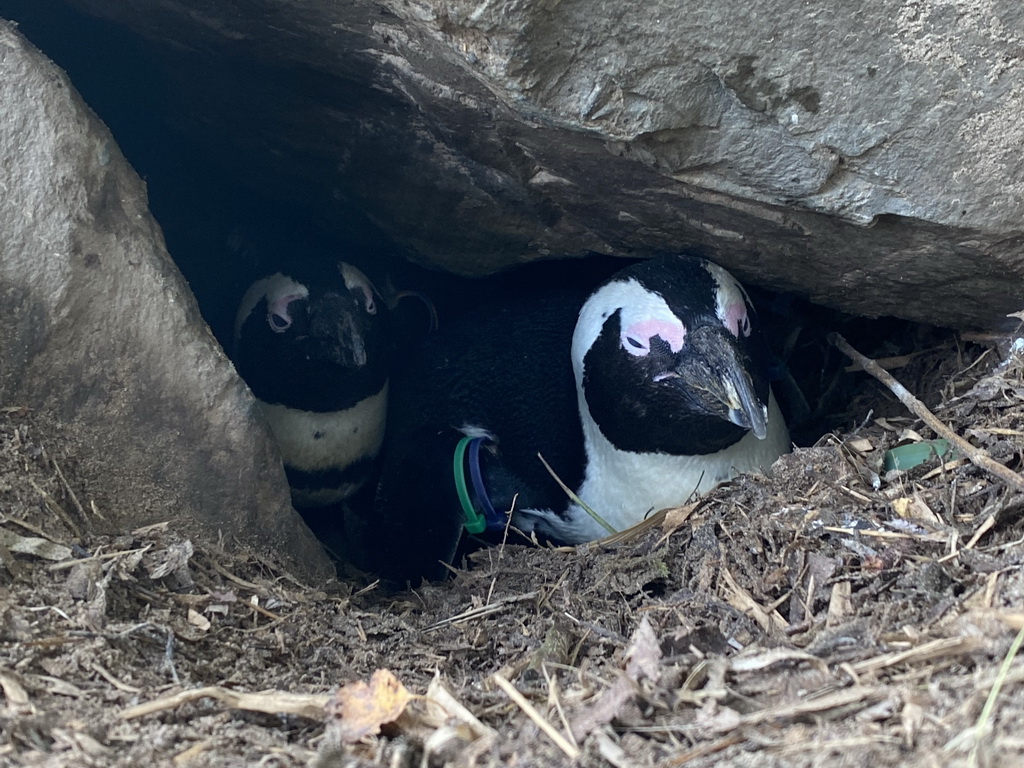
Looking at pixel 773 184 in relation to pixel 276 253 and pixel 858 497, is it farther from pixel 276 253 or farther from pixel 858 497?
pixel 276 253

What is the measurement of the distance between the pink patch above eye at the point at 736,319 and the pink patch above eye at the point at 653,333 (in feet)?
0.43

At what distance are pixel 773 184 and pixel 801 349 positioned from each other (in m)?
1.46

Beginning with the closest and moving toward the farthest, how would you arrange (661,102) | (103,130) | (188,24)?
(661,102) → (103,130) → (188,24)

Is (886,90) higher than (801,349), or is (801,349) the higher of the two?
(886,90)

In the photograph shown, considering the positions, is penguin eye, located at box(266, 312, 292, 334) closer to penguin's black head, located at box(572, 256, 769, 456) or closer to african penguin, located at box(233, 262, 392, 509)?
african penguin, located at box(233, 262, 392, 509)

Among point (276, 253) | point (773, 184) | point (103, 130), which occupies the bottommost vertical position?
point (276, 253)

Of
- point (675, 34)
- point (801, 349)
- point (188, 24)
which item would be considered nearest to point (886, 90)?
point (675, 34)

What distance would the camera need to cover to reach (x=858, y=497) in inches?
86.7

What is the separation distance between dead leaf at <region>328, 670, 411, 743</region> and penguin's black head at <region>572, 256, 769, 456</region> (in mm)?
1256

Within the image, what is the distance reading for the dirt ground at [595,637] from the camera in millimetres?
1411

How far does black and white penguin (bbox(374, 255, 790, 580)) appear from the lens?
2691 mm

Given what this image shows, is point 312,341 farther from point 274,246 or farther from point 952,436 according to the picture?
point 952,436

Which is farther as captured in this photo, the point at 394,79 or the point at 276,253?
the point at 276,253

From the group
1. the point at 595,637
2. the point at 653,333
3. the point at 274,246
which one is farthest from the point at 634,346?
→ the point at 274,246
